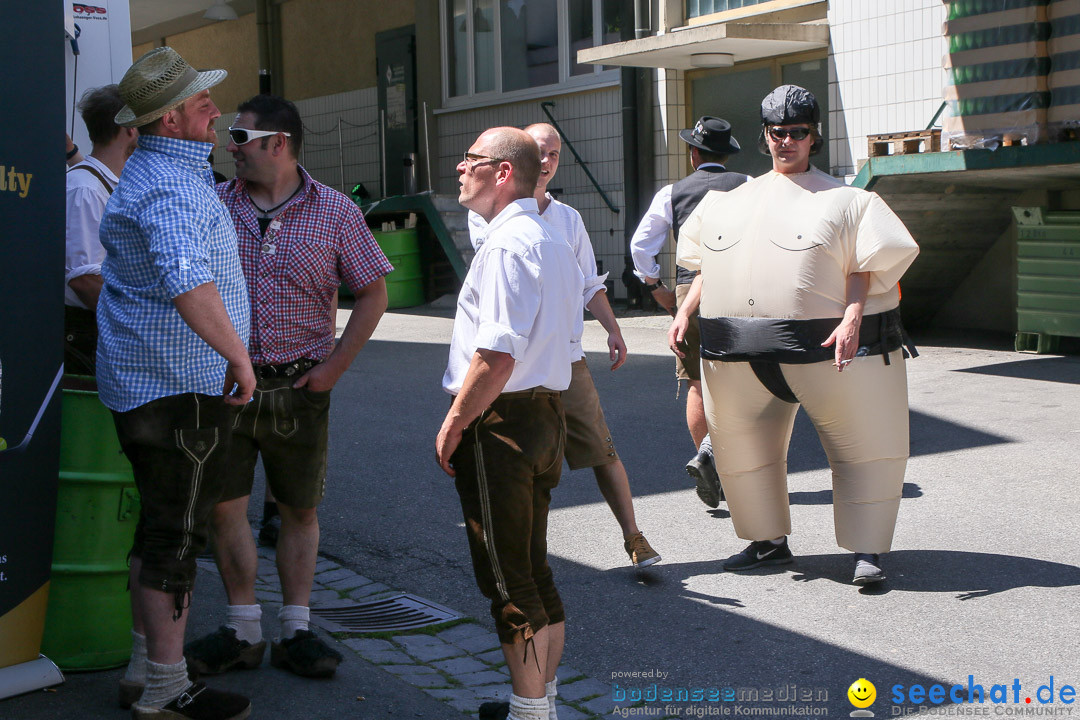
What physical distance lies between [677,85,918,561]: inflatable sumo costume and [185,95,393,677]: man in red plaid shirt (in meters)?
1.49

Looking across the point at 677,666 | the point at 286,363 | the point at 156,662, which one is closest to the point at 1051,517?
the point at 677,666

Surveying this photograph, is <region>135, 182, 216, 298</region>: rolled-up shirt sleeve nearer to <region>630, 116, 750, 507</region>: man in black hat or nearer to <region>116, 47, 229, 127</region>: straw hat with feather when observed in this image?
<region>116, 47, 229, 127</region>: straw hat with feather

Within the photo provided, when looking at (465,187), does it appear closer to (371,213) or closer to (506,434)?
(506,434)

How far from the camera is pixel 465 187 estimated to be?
10.8 ft

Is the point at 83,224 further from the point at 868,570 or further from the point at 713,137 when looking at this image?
the point at 713,137

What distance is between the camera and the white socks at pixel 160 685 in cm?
327

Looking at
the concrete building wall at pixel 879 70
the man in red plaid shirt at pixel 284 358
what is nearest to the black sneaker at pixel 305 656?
the man in red plaid shirt at pixel 284 358

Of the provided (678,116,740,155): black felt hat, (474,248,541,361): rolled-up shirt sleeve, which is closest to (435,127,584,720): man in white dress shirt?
(474,248,541,361): rolled-up shirt sleeve

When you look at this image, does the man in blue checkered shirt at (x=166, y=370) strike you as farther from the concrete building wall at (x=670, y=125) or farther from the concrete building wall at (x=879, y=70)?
the concrete building wall at (x=670, y=125)

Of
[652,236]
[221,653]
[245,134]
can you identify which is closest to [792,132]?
[652,236]

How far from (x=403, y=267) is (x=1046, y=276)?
840 centimetres

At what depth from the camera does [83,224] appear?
148 inches

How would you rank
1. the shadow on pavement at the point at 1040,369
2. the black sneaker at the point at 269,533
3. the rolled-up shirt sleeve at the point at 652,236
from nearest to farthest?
the black sneaker at the point at 269,533, the rolled-up shirt sleeve at the point at 652,236, the shadow on pavement at the point at 1040,369

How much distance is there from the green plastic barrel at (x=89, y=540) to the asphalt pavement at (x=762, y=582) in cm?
14
